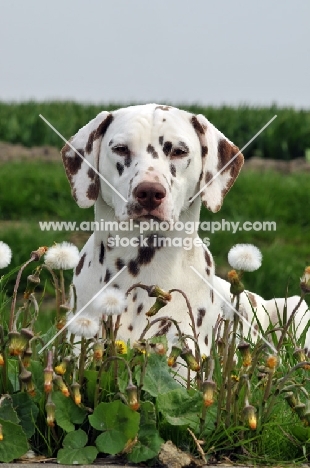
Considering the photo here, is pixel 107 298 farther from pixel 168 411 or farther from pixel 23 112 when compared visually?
pixel 23 112

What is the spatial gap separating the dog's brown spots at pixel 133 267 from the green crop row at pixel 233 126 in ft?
47.2

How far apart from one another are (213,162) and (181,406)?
181 centimetres

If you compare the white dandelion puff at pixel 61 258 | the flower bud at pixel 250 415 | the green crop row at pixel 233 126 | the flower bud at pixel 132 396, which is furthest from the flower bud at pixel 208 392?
the green crop row at pixel 233 126

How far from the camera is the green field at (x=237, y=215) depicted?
11.4 meters

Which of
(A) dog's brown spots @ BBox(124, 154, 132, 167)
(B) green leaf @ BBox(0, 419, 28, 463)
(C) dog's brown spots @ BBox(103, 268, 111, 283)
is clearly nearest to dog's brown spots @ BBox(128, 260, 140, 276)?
(C) dog's brown spots @ BBox(103, 268, 111, 283)

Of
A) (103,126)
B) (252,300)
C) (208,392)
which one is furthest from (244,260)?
(252,300)

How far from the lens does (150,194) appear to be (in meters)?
4.43

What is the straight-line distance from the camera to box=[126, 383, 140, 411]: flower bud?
3.24m

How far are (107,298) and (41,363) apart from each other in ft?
Answer: 2.11

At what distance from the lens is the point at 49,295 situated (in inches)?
428

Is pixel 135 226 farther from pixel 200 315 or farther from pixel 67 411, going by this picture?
pixel 67 411

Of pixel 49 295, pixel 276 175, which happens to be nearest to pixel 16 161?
pixel 276 175

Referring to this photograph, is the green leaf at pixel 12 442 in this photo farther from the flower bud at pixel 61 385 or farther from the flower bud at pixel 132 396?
the flower bud at pixel 132 396

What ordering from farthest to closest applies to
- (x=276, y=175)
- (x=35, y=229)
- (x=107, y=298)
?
(x=276, y=175)
(x=35, y=229)
(x=107, y=298)
